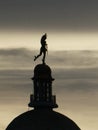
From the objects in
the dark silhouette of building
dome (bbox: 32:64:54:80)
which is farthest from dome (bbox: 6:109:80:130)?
dome (bbox: 32:64:54:80)

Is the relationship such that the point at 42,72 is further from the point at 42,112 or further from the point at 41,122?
the point at 41,122

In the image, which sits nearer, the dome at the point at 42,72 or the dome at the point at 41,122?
the dome at the point at 41,122

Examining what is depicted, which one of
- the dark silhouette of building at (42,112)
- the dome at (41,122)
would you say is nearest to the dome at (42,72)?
Answer: the dark silhouette of building at (42,112)

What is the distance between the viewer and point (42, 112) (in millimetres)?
134125

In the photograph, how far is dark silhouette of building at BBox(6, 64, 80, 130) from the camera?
132m

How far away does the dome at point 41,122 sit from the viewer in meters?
132

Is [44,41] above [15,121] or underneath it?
above

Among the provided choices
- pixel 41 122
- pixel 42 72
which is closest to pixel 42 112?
pixel 41 122

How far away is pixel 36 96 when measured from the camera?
13750 cm

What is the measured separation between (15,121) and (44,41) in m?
10.5

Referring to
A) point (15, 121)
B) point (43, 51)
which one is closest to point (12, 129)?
point (15, 121)

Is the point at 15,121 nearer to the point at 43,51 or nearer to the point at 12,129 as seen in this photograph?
the point at 12,129

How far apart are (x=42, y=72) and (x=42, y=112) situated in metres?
4.87

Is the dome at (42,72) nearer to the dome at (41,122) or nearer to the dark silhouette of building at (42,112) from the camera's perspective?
the dark silhouette of building at (42,112)
